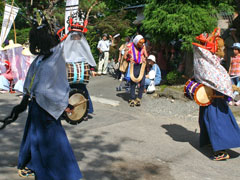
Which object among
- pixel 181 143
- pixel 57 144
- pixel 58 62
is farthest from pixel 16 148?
pixel 181 143

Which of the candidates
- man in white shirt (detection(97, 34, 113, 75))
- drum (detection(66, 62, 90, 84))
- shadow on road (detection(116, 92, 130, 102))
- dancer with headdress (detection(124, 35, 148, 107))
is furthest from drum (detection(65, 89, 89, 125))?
man in white shirt (detection(97, 34, 113, 75))

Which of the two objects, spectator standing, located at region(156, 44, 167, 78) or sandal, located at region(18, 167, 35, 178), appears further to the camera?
spectator standing, located at region(156, 44, 167, 78)

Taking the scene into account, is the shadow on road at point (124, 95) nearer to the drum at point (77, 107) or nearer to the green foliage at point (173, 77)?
the green foliage at point (173, 77)

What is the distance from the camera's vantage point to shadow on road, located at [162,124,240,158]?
18.6 feet

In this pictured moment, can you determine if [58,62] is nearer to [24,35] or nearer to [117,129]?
[117,129]

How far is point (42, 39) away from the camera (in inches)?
155

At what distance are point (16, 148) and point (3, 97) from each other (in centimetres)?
481

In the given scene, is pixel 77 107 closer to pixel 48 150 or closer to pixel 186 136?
pixel 48 150

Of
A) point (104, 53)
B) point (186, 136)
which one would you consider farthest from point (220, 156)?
point (104, 53)

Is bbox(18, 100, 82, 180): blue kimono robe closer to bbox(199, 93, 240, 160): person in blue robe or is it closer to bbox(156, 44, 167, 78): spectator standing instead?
bbox(199, 93, 240, 160): person in blue robe

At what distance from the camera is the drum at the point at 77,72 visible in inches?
253

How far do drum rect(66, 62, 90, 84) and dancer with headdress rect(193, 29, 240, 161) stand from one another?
7.40 feet

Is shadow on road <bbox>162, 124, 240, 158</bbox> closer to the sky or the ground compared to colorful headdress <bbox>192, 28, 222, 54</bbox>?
closer to the ground

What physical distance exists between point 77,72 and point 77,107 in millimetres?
1284
